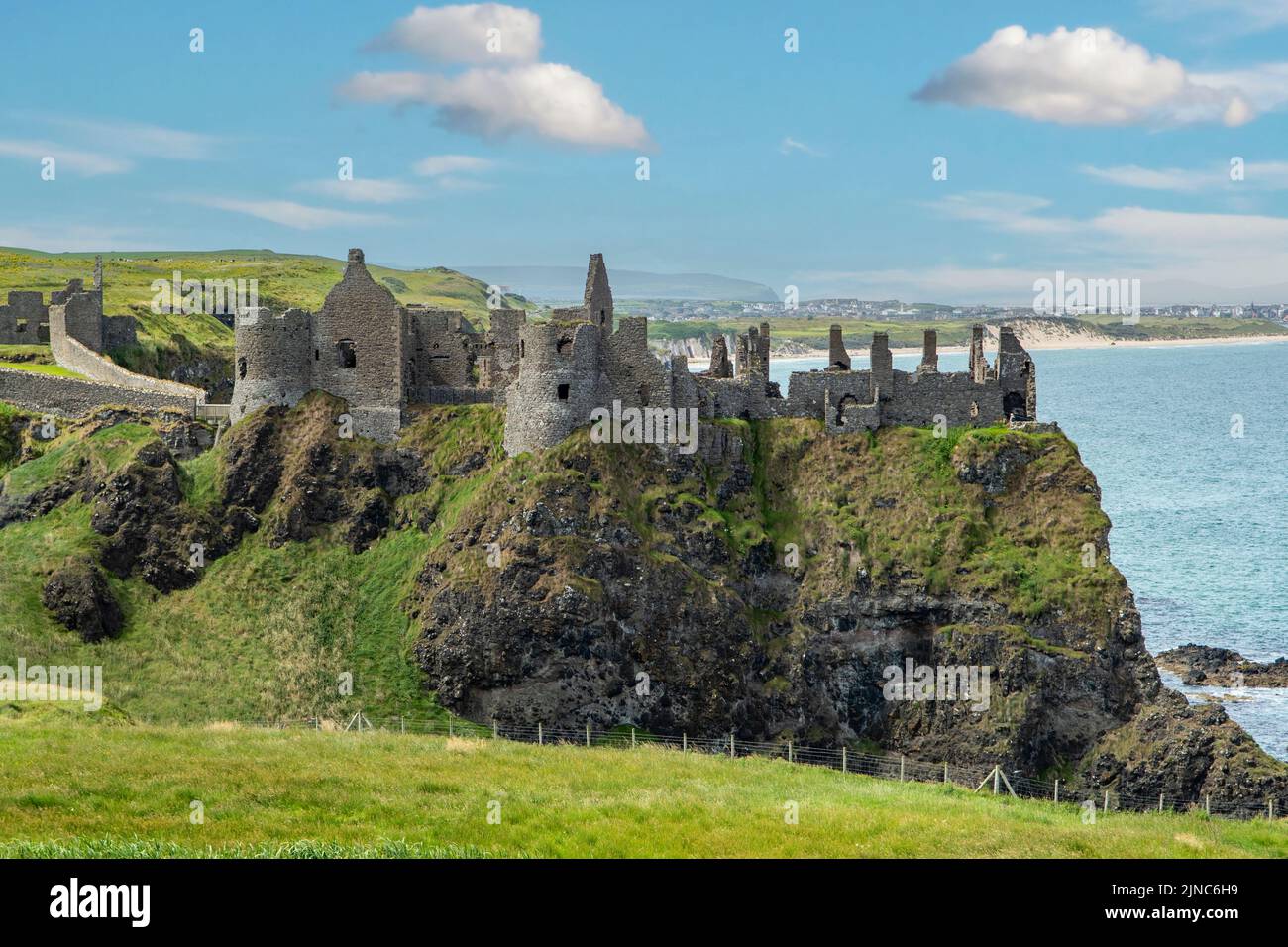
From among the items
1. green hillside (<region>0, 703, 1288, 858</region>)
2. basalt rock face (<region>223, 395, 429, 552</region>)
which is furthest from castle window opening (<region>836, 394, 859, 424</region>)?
green hillside (<region>0, 703, 1288, 858</region>)

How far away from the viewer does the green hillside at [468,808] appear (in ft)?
104

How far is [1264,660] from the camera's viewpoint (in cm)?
9012

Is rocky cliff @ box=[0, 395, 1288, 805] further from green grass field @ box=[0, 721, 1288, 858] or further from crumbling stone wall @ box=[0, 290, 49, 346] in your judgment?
crumbling stone wall @ box=[0, 290, 49, 346]

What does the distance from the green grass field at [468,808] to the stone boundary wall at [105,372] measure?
3641cm

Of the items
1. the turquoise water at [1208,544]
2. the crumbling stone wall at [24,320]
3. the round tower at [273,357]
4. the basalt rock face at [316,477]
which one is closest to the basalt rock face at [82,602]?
the basalt rock face at [316,477]

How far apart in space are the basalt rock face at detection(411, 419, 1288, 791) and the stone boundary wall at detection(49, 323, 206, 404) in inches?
804

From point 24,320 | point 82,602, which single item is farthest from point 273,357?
point 24,320

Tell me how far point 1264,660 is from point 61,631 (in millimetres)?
66866

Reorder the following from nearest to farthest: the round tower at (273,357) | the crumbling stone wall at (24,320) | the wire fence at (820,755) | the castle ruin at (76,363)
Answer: the wire fence at (820,755)
the round tower at (273,357)
the castle ruin at (76,363)
the crumbling stone wall at (24,320)

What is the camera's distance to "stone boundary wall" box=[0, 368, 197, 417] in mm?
78500

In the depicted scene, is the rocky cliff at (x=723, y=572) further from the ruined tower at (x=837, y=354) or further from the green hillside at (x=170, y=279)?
the green hillside at (x=170, y=279)

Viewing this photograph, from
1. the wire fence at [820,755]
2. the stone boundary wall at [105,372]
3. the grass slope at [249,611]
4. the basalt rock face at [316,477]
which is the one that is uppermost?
the stone boundary wall at [105,372]

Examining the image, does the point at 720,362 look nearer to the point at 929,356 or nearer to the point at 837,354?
the point at 837,354
